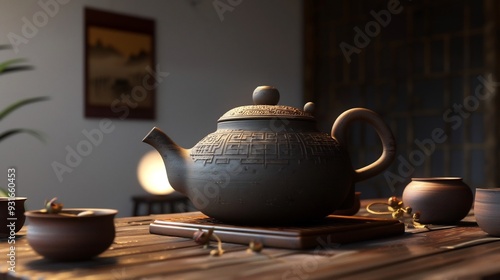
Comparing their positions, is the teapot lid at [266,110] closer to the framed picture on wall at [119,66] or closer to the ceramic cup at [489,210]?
the ceramic cup at [489,210]

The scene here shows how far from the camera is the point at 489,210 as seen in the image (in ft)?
3.19

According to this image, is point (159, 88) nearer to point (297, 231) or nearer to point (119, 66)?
point (119, 66)

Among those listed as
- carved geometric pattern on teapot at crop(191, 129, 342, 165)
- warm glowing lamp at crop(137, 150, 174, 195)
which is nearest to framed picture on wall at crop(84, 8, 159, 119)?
warm glowing lamp at crop(137, 150, 174, 195)

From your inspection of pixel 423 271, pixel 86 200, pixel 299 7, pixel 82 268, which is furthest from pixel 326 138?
pixel 299 7

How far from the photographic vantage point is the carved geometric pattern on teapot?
36.2 inches

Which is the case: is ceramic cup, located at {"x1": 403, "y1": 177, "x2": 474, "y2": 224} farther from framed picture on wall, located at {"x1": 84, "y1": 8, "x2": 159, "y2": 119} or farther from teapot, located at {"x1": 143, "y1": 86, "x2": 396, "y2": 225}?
framed picture on wall, located at {"x1": 84, "y1": 8, "x2": 159, "y2": 119}

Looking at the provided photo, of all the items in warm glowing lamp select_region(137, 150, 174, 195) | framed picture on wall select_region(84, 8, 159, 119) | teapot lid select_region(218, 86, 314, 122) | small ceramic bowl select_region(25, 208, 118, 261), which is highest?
framed picture on wall select_region(84, 8, 159, 119)

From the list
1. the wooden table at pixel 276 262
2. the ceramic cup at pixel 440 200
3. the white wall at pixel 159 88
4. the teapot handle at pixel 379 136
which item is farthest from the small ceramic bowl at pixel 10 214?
the white wall at pixel 159 88

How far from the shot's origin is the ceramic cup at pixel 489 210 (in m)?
0.96

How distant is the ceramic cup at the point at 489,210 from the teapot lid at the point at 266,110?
12.5 inches

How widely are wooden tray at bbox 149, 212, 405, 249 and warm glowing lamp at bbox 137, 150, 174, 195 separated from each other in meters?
2.57

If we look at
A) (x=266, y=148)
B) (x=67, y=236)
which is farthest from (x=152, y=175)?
(x=67, y=236)

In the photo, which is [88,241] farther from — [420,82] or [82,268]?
[420,82]

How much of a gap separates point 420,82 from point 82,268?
332 centimetres
